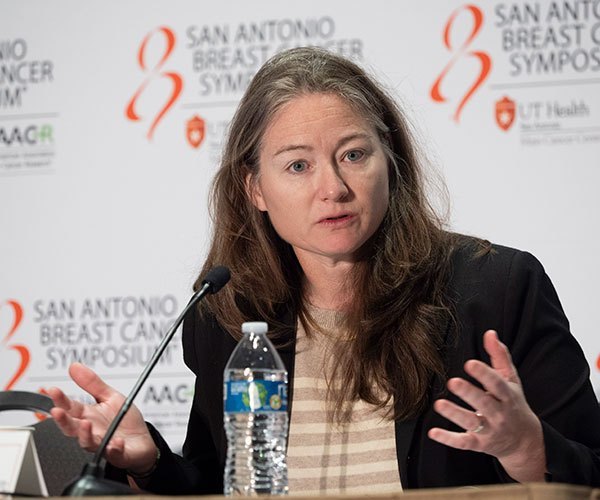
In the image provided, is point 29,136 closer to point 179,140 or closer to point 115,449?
point 179,140

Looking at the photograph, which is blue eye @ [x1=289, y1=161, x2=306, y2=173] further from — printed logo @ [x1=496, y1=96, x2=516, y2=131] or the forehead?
printed logo @ [x1=496, y1=96, x2=516, y2=131]

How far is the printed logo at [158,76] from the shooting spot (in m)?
3.98

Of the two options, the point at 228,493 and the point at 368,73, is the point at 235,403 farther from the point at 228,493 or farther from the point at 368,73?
the point at 368,73

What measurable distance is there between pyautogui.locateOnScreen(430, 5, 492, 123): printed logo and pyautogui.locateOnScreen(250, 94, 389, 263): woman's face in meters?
1.46

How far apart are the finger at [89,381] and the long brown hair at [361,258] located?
467 millimetres

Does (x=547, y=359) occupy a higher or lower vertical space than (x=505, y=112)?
lower

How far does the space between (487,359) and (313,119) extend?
0.63 m

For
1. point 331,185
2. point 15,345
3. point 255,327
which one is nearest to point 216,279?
point 255,327

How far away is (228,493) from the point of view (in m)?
1.85

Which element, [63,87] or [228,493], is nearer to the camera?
[228,493]

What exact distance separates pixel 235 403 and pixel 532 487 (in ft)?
2.18

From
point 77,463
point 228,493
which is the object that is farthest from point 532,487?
point 77,463

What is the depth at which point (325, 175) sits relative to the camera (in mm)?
2221

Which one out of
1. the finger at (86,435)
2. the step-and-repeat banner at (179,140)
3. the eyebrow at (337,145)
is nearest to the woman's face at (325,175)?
the eyebrow at (337,145)
